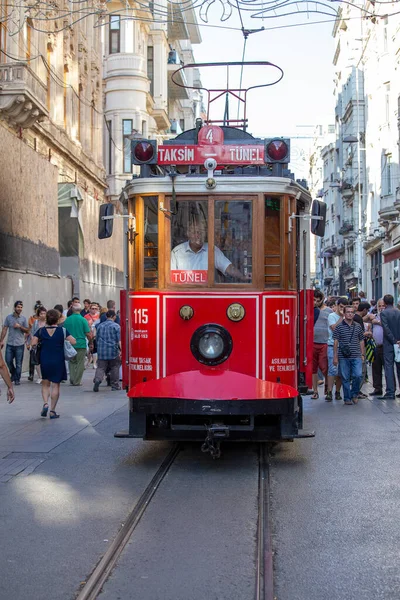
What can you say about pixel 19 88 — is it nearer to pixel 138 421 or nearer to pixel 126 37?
pixel 138 421

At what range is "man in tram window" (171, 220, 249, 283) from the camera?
356 inches

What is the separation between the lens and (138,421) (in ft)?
29.2

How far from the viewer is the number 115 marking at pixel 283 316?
9.07 meters

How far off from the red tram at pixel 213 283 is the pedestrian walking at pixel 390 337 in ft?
20.3

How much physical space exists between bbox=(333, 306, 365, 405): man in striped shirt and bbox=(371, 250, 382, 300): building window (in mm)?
28663

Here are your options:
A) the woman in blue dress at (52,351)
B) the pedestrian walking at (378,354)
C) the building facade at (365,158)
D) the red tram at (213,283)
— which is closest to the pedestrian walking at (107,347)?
the woman in blue dress at (52,351)

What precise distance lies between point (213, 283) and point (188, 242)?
515mm

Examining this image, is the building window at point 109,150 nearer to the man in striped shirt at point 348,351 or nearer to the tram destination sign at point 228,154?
the man in striped shirt at point 348,351

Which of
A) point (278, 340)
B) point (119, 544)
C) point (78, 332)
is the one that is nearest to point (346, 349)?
point (78, 332)

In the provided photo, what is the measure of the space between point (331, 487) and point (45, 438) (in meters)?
4.33

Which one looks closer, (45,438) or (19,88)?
(45,438)

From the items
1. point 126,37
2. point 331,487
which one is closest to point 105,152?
point 126,37

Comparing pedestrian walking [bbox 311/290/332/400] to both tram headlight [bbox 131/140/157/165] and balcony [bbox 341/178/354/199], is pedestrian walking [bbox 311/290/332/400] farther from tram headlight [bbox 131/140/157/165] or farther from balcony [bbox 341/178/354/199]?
balcony [bbox 341/178/354/199]

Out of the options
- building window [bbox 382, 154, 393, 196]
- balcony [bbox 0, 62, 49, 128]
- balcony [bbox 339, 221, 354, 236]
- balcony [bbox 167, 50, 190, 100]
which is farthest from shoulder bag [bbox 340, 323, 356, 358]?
balcony [bbox 339, 221, 354, 236]
